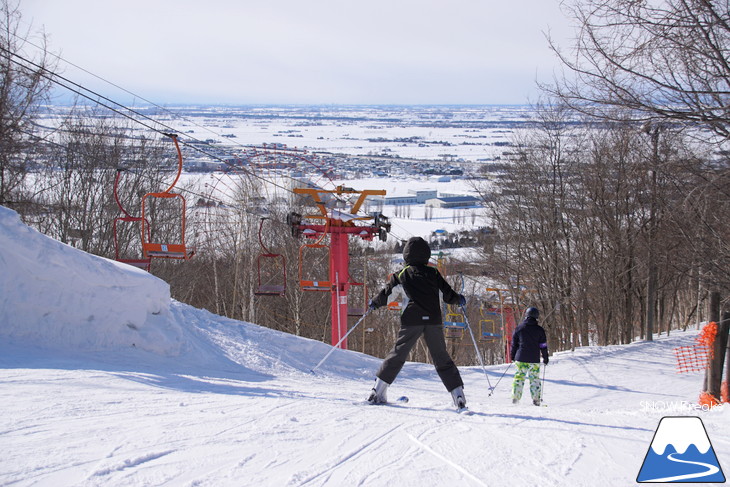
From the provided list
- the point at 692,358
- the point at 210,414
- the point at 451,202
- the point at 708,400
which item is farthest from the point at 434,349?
the point at 451,202

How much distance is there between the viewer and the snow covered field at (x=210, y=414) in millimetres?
4047

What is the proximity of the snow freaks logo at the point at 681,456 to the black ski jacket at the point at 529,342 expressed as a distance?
375 centimetres

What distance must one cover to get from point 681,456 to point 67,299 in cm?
743

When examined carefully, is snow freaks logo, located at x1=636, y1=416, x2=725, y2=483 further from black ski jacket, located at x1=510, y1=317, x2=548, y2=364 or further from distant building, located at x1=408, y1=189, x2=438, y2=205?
distant building, located at x1=408, y1=189, x2=438, y2=205

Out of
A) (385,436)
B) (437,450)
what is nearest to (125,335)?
(385,436)

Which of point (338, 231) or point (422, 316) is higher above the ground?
point (338, 231)

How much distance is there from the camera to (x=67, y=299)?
8578 millimetres

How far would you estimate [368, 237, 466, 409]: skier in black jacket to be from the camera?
648 cm

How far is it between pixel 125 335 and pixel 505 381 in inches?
287

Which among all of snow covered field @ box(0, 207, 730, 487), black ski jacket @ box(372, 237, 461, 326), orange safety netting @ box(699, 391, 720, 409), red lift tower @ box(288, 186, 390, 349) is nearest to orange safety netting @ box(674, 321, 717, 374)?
snow covered field @ box(0, 207, 730, 487)

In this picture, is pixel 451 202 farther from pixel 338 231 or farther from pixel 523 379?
pixel 523 379

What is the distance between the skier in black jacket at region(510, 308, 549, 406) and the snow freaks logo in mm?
3756

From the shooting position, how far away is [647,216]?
64.6 ft

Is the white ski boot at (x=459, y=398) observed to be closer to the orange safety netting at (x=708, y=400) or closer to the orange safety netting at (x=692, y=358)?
the orange safety netting at (x=708, y=400)
